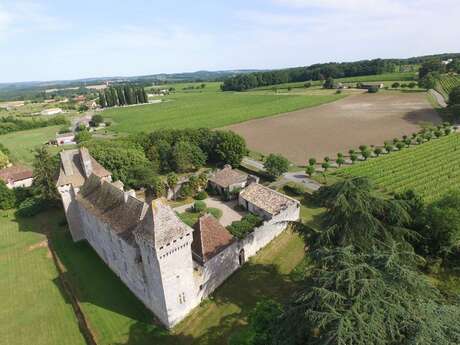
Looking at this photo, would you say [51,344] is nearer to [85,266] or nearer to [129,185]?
[85,266]

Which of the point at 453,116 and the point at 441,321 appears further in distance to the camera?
the point at 453,116

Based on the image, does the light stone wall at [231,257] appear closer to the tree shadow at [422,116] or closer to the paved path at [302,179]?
the paved path at [302,179]

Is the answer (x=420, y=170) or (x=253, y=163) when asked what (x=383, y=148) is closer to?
(x=420, y=170)

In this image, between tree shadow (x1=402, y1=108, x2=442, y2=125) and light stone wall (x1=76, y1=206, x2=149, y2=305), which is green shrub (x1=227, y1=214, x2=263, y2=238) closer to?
light stone wall (x1=76, y1=206, x2=149, y2=305)

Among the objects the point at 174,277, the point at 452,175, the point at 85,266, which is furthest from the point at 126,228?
the point at 452,175

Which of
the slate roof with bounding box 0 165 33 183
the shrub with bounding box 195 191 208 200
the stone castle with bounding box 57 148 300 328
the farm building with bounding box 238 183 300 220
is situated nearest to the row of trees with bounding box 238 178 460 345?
the stone castle with bounding box 57 148 300 328
